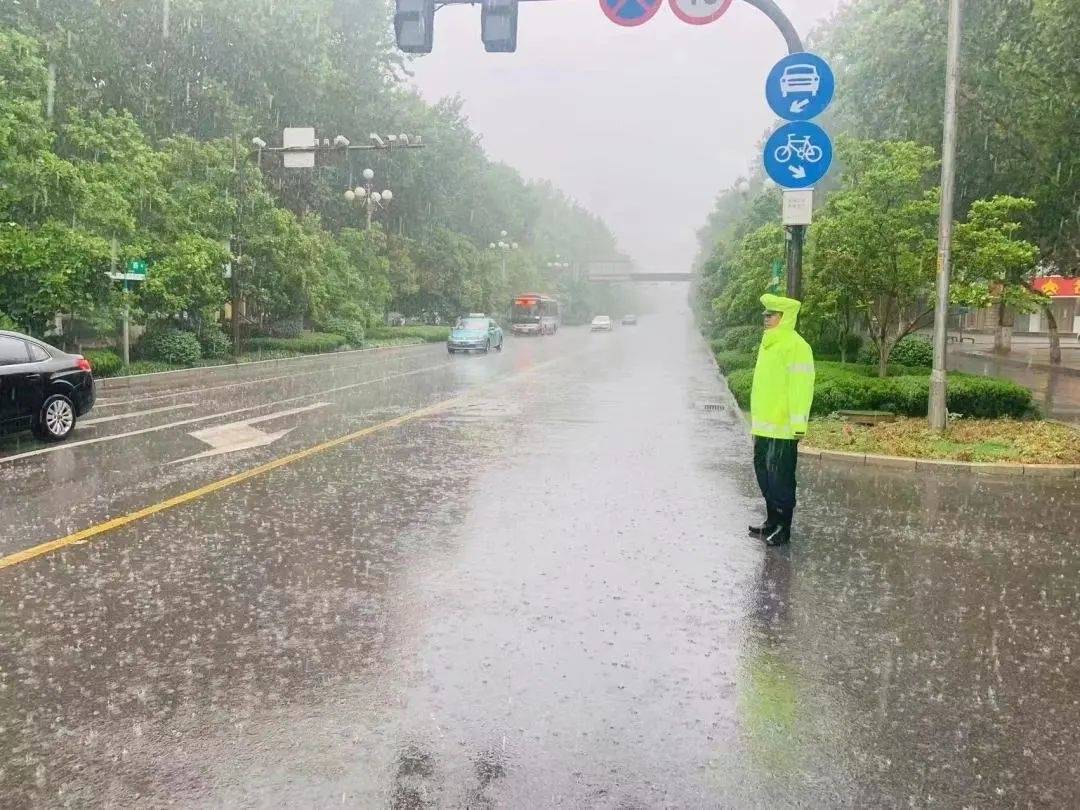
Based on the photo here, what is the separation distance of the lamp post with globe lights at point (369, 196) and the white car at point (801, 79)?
2880 cm

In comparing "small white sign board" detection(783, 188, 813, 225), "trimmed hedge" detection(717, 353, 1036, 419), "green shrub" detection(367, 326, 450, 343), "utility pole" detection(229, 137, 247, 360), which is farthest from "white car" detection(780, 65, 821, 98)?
"green shrub" detection(367, 326, 450, 343)

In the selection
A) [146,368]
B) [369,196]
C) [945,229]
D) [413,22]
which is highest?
[369,196]

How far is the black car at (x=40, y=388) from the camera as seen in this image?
39.1 ft

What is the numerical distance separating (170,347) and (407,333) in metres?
27.2

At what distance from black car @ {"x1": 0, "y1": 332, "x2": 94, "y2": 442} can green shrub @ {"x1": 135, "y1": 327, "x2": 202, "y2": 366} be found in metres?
17.5

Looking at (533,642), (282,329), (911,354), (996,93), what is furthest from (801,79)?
(282,329)

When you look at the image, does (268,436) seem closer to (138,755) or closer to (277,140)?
(138,755)

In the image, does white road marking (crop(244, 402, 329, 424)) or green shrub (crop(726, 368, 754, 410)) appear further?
green shrub (crop(726, 368, 754, 410))

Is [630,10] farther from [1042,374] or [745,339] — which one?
[1042,374]

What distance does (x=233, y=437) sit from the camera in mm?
13203

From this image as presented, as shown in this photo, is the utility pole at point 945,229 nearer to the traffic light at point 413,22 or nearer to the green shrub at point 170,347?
the traffic light at point 413,22

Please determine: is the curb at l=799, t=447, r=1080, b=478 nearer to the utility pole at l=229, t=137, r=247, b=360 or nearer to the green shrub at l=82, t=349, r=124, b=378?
the green shrub at l=82, t=349, r=124, b=378

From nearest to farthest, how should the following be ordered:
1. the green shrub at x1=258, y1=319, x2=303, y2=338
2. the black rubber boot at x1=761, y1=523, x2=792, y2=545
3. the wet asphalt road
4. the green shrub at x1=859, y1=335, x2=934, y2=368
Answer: the wet asphalt road, the black rubber boot at x1=761, y1=523, x2=792, y2=545, the green shrub at x1=859, y1=335, x2=934, y2=368, the green shrub at x1=258, y1=319, x2=303, y2=338

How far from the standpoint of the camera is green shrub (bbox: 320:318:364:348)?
45625mm
